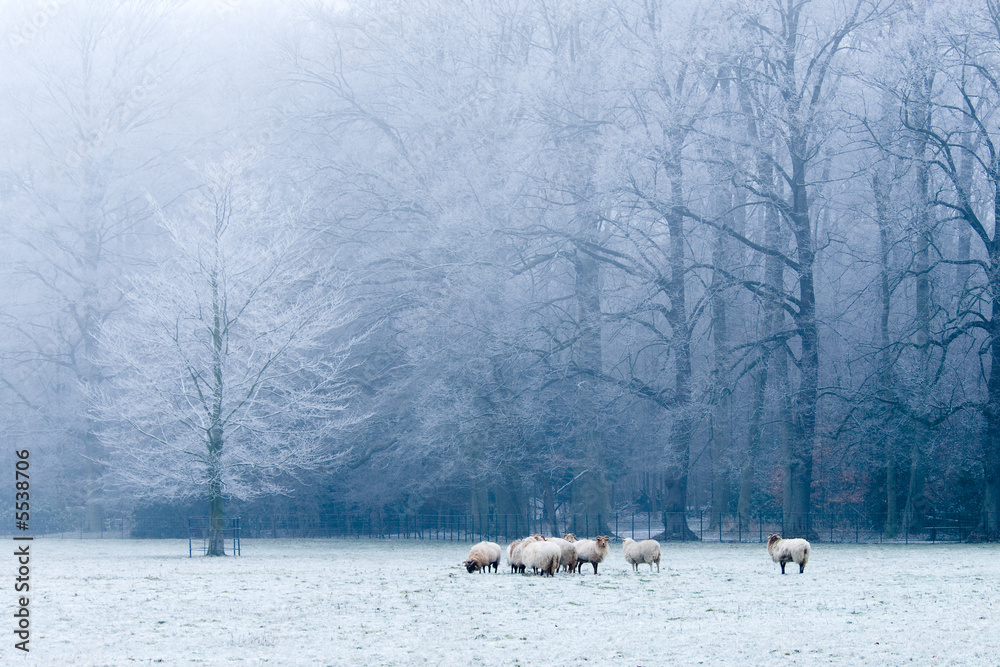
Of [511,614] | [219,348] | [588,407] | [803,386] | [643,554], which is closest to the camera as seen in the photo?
[511,614]

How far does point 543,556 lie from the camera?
19188 millimetres

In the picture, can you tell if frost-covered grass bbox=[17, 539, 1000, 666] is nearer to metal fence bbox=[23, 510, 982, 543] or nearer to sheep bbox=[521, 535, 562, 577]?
sheep bbox=[521, 535, 562, 577]

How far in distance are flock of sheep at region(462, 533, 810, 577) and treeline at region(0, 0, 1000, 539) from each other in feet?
27.3

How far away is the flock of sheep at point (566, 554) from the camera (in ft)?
63.2

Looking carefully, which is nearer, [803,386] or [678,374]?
[803,386]

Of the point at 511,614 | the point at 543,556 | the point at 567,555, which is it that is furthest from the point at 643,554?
the point at 511,614

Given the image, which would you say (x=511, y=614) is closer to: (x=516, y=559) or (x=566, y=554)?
(x=566, y=554)

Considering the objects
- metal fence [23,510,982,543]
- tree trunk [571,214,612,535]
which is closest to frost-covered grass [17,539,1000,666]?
tree trunk [571,214,612,535]

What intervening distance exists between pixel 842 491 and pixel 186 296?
74.1ft

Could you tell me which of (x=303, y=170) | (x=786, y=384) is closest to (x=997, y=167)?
(x=786, y=384)

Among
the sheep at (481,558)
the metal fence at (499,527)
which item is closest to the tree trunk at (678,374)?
the metal fence at (499,527)

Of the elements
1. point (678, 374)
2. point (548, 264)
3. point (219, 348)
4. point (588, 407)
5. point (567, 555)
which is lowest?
point (567, 555)

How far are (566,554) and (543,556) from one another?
0.49m

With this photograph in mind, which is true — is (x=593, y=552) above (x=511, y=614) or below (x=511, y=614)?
above
